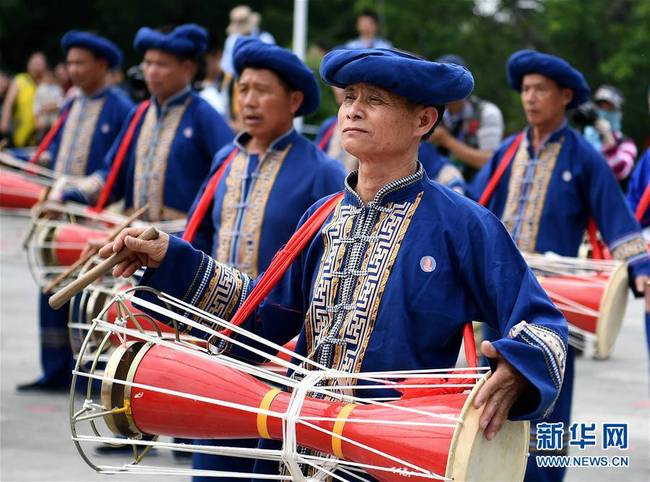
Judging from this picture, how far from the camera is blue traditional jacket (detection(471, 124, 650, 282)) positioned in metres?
5.57

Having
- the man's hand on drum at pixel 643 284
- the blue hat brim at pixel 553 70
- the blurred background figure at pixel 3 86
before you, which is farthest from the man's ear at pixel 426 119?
the blurred background figure at pixel 3 86

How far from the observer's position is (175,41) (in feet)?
20.5

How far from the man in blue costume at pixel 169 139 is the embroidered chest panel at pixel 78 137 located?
3.13 ft

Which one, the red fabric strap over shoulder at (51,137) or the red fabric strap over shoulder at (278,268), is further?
the red fabric strap over shoulder at (51,137)

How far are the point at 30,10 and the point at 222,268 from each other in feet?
68.1

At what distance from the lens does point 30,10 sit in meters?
23.1

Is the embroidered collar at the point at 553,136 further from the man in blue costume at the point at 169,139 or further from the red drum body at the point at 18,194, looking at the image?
the red drum body at the point at 18,194

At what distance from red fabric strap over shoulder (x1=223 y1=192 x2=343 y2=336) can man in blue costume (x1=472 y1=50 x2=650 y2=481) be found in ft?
8.18

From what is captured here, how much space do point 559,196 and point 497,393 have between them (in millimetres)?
3179

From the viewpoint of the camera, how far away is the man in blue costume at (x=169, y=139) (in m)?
6.12

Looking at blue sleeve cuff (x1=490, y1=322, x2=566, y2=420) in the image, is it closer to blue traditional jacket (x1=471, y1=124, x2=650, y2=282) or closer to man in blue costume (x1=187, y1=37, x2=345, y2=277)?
man in blue costume (x1=187, y1=37, x2=345, y2=277)

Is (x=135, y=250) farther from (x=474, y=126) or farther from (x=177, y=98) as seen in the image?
(x=474, y=126)

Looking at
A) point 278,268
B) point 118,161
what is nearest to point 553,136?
point 118,161

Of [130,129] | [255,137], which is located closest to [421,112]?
[255,137]
